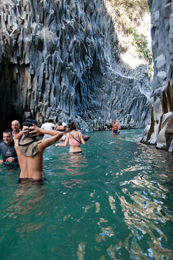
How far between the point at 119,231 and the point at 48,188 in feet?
5.32

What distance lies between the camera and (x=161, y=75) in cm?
1028

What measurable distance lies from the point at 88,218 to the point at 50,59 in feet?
65.5

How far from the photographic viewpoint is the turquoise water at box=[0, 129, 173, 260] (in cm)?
164

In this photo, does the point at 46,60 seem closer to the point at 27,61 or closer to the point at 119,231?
the point at 27,61

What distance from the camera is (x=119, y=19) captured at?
1542 inches

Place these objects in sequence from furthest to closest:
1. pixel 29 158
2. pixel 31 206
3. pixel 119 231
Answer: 1. pixel 29 158
2. pixel 31 206
3. pixel 119 231

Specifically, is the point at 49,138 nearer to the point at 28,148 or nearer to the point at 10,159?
the point at 28,148

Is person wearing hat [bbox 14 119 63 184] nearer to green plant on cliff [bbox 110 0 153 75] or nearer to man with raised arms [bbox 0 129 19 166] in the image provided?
man with raised arms [bbox 0 129 19 166]

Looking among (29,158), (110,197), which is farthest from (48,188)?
(110,197)

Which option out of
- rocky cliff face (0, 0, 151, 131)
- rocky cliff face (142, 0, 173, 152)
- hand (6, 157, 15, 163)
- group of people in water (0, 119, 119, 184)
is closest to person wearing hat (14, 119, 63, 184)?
group of people in water (0, 119, 119, 184)

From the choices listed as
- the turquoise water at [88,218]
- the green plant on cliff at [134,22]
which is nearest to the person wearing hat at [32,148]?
the turquoise water at [88,218]

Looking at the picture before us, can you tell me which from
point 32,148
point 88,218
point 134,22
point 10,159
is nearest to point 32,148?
point 32,148

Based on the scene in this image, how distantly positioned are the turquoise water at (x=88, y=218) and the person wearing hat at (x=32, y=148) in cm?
23

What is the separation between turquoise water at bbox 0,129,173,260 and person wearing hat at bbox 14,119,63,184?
229 millimetres
